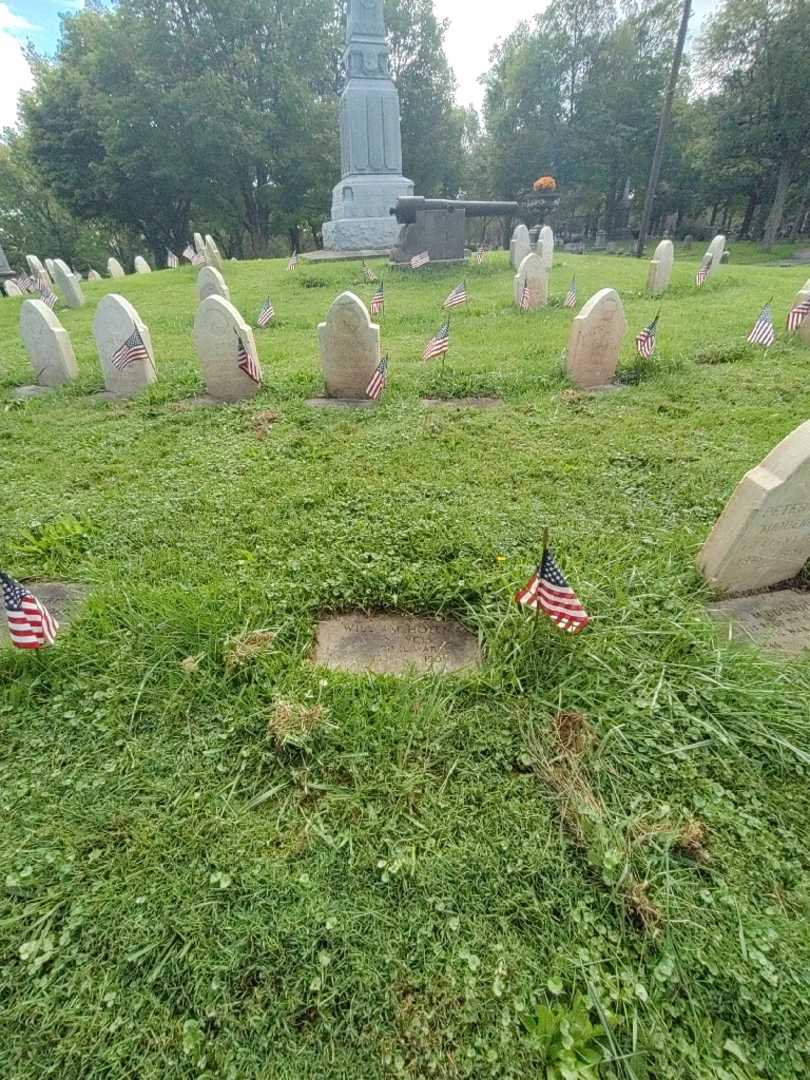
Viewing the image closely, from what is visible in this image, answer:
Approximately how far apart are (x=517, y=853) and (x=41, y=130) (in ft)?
120

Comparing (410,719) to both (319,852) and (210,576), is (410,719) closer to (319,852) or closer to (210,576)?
(319,852)

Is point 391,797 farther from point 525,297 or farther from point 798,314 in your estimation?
point 525,297

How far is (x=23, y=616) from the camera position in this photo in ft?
6.95

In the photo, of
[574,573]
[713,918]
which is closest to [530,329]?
[574,573]

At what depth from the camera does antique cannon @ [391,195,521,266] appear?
13391mm

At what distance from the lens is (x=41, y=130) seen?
83.3ft

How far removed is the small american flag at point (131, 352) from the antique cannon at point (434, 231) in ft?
33.1

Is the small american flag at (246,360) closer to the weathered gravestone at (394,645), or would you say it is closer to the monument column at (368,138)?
the weathered gravestone at (394,645)

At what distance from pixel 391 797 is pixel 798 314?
7.85m

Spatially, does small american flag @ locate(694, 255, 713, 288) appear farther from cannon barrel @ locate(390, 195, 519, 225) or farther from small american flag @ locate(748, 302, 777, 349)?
cannon barrel @ locate(390, 195, 519, 225)

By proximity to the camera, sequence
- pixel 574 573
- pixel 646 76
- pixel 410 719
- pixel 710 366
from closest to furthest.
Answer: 1. pixel 410 719
2. pixel 574 573
3. pixel 710 366
4. pixel 646 76

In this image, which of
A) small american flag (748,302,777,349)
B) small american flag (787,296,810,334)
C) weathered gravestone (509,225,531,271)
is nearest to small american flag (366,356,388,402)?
small american flag (748,302,777,349)

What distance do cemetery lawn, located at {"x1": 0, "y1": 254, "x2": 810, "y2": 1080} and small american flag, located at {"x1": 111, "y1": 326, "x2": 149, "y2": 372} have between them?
2458 mm

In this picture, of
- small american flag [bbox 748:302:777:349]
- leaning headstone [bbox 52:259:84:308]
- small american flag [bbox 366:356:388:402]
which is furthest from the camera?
leaning headstone [bbox 52:259:84:308]
